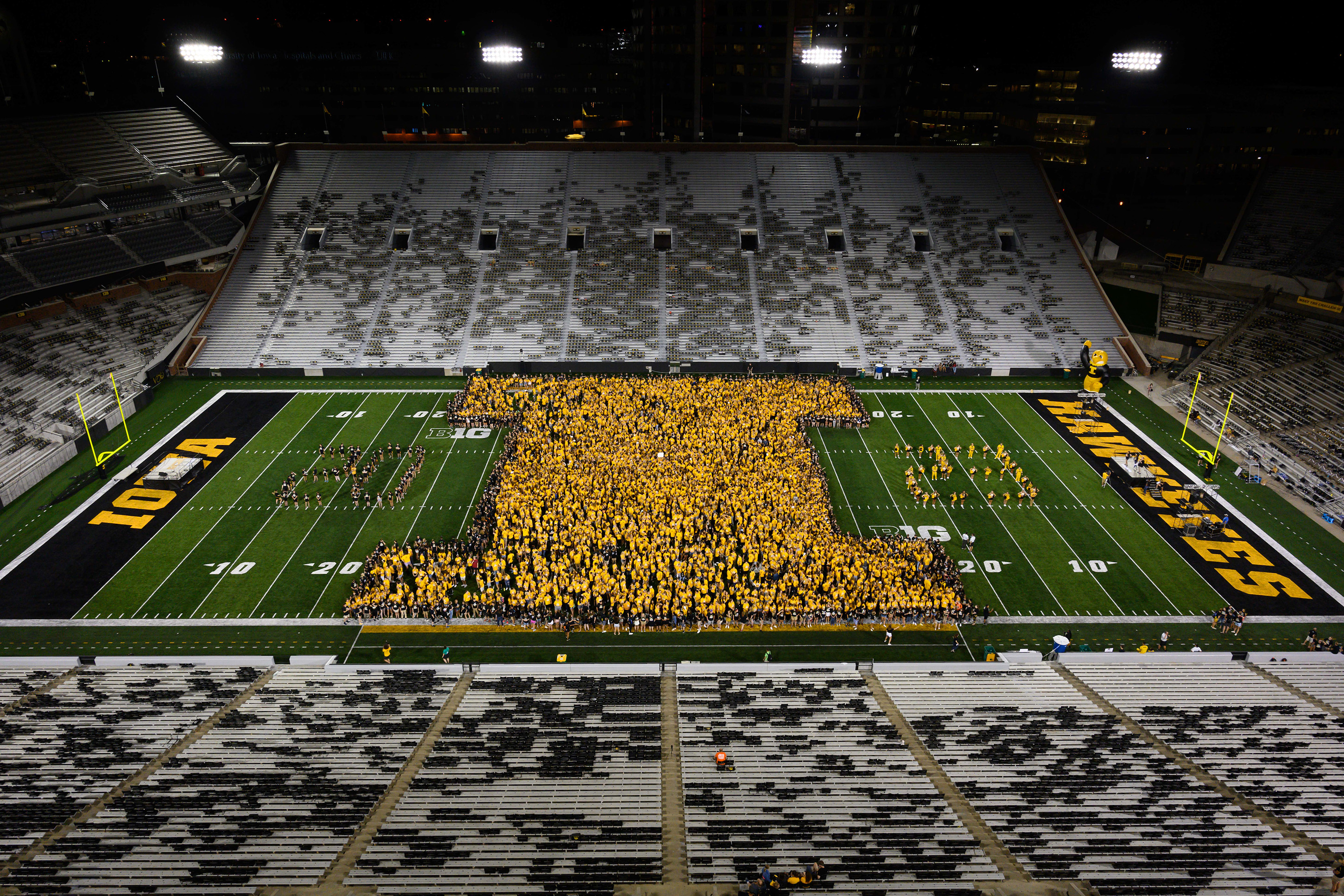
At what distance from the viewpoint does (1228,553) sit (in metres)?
26.3

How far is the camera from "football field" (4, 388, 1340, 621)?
24094 mm

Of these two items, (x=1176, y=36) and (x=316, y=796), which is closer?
(x=316, y=796)

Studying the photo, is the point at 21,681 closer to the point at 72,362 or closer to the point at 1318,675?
the point at 72,362

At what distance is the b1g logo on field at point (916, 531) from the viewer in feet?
88.8

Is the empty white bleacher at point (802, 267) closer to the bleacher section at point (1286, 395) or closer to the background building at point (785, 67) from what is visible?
the background building at point (785, 67)

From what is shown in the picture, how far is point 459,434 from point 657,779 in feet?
74.1

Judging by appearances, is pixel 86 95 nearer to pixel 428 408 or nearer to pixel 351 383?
pixel 351 383

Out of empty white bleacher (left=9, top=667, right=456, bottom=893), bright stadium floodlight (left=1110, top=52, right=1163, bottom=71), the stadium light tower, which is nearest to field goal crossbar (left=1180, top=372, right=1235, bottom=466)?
bright stadium floodlight (left=1110, top=52, right=1163, bottom=71)

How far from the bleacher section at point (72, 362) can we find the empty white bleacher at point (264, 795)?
61.4 feet

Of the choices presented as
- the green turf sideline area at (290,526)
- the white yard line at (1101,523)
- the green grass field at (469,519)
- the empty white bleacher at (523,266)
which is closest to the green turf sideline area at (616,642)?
the green grass field at (469,519)

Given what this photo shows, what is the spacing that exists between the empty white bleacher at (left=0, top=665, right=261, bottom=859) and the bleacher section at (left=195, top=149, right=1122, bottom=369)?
24.9 meters

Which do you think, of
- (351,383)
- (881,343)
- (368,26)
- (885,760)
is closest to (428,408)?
(351,383)

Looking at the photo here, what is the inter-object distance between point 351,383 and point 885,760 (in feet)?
109

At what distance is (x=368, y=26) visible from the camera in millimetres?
81438
